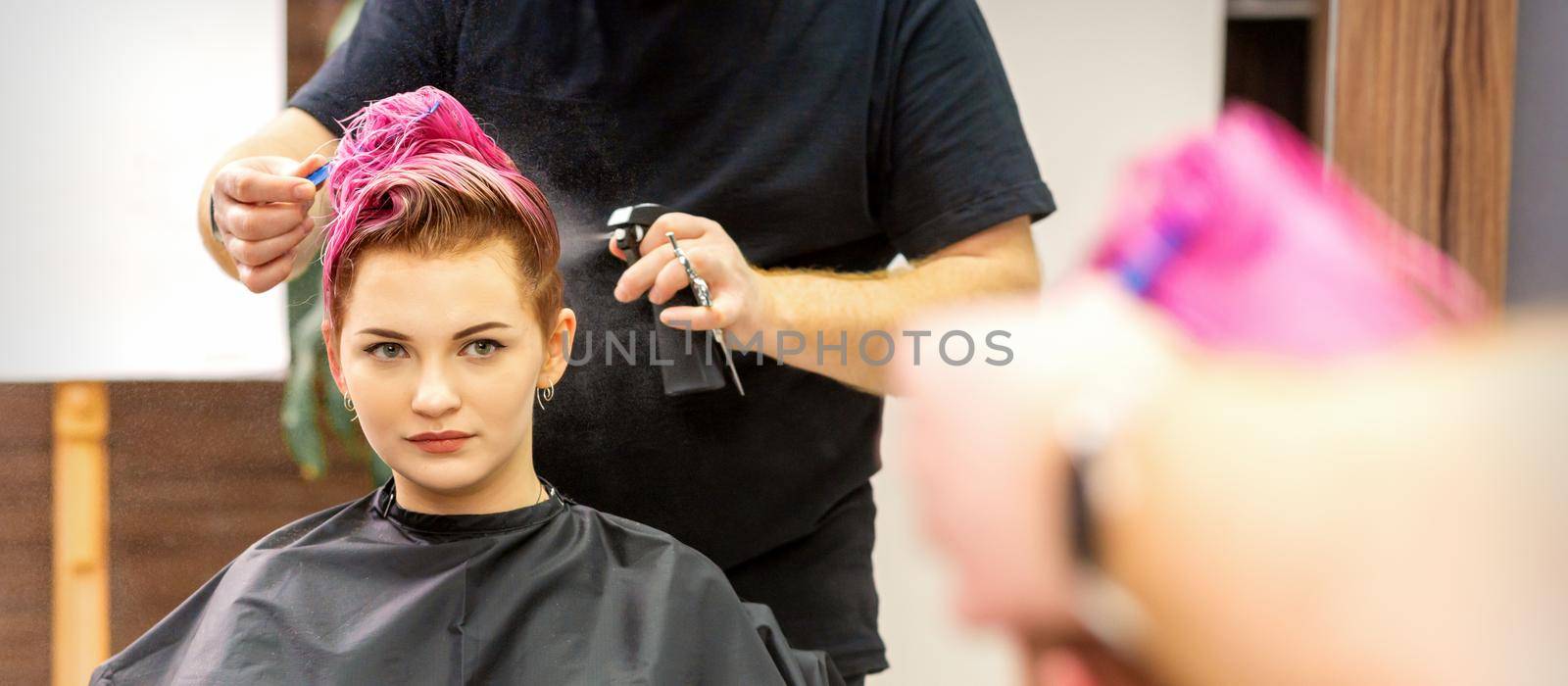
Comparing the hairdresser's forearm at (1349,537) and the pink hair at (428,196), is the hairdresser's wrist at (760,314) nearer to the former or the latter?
the pink hair at (428,196)

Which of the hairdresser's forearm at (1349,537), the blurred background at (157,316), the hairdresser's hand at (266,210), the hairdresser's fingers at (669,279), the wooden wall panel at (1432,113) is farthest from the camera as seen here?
the blurred background at (157,316)

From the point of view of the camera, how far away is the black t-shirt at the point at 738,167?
125 centimetres

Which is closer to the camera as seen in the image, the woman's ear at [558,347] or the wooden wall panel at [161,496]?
the woman's ear at [558,347]

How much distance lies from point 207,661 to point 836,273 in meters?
A: 0.81

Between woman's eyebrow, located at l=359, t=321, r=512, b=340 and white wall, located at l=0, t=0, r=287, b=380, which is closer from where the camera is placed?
woman's eyebrow, located at l=359, t=321, r=512, b=340

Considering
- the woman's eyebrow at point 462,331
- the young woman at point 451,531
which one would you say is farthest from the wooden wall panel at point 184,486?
the woman's eyebrow at point 462,331

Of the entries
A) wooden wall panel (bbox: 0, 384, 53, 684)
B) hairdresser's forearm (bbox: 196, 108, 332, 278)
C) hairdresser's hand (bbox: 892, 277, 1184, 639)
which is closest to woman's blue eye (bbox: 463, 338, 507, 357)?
hairdresser's forearm (bbox: 196, 108, 332, 278)

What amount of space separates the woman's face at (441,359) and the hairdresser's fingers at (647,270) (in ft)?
0.42

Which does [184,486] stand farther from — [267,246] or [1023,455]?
[1023,455]

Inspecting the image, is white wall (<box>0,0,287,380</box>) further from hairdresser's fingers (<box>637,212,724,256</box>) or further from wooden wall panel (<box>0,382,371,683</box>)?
hairdresser's fingers (<box>637,212,724,256</box>)

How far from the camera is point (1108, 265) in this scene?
1.72 ft

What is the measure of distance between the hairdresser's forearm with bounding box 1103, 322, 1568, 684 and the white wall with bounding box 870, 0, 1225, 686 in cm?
84

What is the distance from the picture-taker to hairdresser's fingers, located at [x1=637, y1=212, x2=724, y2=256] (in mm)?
1214

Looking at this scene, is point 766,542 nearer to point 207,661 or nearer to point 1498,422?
point 207,661
